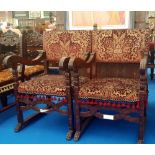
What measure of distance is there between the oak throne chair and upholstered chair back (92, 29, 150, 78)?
4.9 inches

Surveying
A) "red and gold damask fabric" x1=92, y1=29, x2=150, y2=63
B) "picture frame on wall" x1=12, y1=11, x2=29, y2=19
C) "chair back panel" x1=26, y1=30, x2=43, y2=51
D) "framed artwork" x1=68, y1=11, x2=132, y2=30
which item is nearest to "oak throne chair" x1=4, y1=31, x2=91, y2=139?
"red and gold damask fabric" x1=92, y1=29, x2=150, y2=63

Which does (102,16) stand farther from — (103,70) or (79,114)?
(79,114)

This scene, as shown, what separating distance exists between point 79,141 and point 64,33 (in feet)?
3.93

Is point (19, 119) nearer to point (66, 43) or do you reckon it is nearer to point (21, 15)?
point (66, 43)

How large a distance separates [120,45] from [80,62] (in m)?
0.55

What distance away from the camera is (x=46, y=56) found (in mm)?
2811

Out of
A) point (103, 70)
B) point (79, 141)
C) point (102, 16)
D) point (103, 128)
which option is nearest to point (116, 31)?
point (103, 70)

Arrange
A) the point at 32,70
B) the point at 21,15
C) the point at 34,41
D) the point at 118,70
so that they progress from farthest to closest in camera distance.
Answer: the point at 21,15 → the point at 34,41 → the point at 32,70 → the point at 118,70

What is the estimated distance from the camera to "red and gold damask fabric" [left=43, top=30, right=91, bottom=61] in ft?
8.64

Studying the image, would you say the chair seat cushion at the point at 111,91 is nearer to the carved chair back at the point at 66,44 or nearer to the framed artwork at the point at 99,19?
the carved chair back at the point at 66,44

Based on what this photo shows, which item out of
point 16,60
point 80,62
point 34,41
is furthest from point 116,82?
point 34,41

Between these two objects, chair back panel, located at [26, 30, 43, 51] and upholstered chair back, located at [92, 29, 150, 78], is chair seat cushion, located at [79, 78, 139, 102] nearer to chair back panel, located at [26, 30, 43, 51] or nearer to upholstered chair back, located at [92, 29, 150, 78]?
upholstered chair back, located at [92, 29, 150, 78]

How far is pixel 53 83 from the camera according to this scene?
2.31 m
